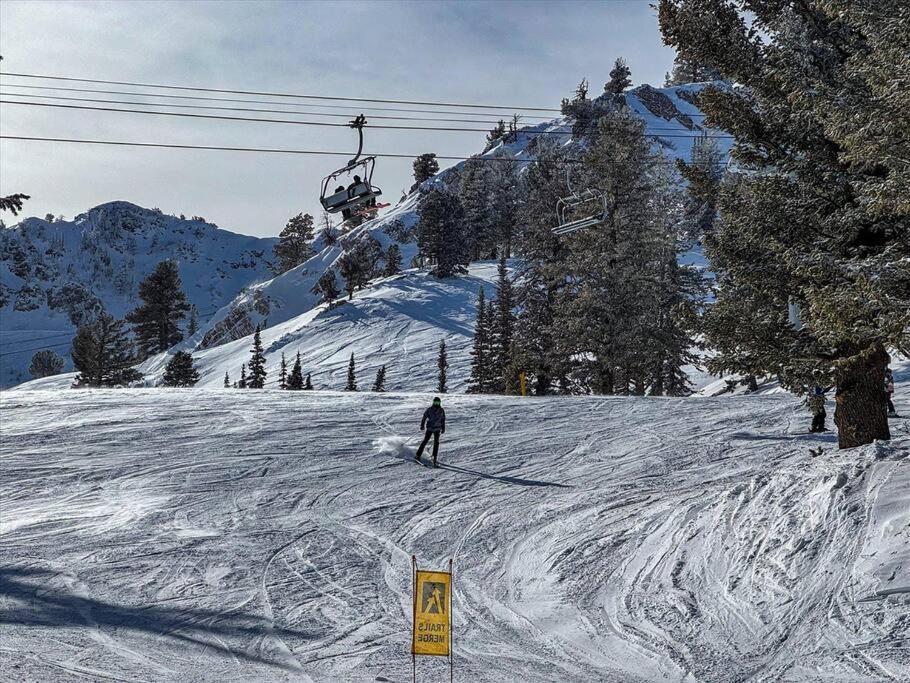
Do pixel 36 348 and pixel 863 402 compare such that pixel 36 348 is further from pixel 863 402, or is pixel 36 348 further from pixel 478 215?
pixel 863 402

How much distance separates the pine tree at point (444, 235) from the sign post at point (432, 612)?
273 feet

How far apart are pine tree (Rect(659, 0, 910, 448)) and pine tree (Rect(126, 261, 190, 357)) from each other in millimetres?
80511

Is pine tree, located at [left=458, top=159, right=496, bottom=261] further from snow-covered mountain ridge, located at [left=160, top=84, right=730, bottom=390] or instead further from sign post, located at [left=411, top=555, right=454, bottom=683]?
sign post, located at [left=411, top=555, right=454, bottom=683]

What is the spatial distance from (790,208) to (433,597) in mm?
10149

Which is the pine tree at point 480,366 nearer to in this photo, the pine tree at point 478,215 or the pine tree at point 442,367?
the pine tree at point 442,367

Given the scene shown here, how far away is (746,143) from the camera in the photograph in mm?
15602

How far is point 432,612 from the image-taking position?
8031 mm

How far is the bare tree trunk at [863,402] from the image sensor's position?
1501cm

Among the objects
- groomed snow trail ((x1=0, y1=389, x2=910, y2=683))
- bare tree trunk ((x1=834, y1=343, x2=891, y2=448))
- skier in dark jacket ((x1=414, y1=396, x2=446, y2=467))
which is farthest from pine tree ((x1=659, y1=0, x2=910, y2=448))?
skier in dark jacket ((x1=414, y1=396, x2=446, y2=467))

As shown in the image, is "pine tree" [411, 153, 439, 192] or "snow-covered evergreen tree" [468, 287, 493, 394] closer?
"snow-covered evergreen tree" [468, 287, 493, 394]

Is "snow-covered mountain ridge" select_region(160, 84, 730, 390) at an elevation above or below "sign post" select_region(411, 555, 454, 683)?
above

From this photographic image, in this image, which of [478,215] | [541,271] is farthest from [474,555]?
[478,215]

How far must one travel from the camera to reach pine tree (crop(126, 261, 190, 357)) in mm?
89375

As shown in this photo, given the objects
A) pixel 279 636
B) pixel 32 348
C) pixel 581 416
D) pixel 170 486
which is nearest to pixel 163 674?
pixel 279 636
